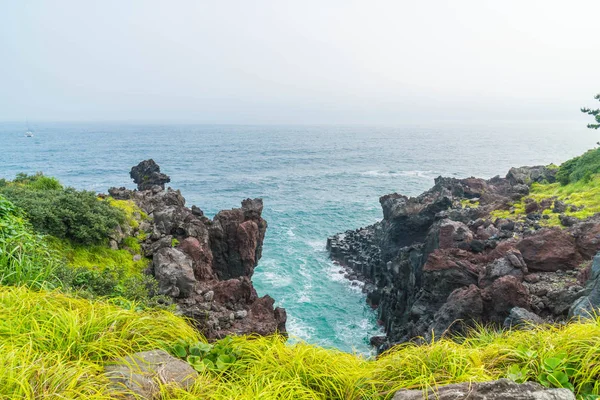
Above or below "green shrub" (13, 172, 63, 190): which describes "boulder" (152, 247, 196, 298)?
below

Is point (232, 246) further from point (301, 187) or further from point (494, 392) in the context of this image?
point (301, 187)

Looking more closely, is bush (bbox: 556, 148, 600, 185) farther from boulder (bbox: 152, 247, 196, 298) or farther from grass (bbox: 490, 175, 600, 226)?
boulder (bbox: 152, 247, 196, 298)

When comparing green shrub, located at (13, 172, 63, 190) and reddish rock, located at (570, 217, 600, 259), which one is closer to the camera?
reddish rock, located at (570, 217, 600, 259)

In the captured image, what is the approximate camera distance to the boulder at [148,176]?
49.5 meters

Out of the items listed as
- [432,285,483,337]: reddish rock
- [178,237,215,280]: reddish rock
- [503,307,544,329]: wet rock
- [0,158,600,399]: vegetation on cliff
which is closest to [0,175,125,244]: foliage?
[178,237,215,280]: reddish rock

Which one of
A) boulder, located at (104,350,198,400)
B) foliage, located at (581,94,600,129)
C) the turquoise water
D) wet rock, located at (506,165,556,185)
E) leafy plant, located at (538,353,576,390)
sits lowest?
the turquoise water

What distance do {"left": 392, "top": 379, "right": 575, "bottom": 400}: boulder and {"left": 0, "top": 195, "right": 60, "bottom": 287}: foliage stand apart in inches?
253

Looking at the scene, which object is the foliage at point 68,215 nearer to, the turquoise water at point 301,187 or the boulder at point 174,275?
the boulder at point 174,275

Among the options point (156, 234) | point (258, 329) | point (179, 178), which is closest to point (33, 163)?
point (179, 178)

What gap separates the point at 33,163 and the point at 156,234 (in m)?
107

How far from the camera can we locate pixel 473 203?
33469mm

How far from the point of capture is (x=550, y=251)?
15672mm

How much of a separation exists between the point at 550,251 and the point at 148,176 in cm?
4817

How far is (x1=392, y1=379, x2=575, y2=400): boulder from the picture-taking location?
357 cm
